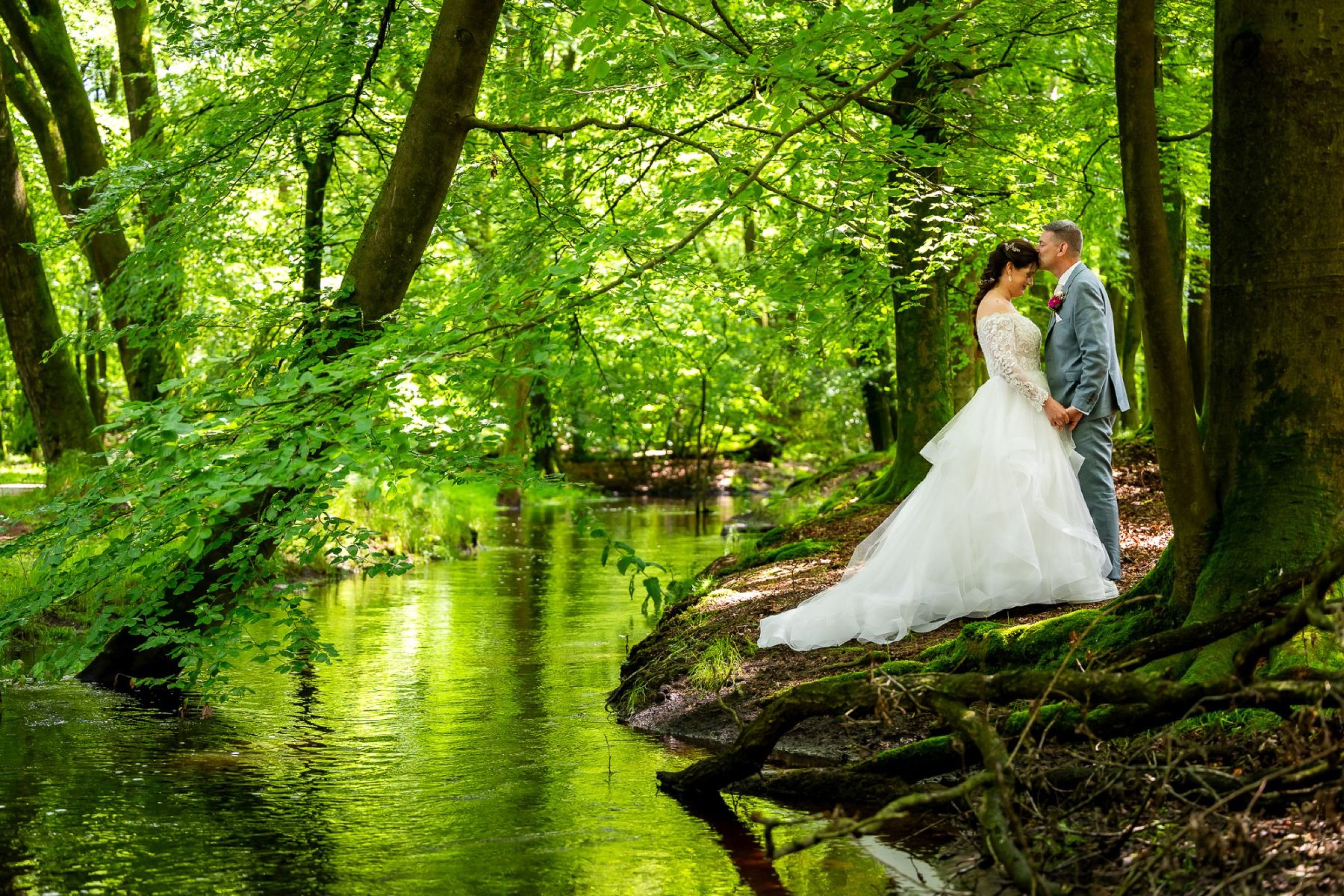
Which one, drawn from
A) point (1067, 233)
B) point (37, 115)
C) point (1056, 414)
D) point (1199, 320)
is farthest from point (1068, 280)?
point (37, 115)

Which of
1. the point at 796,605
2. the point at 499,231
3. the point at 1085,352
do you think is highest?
the point at 499,231

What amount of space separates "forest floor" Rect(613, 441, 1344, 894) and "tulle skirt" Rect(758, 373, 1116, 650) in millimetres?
130

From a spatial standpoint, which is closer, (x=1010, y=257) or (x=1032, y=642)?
(x=1032, y=642)

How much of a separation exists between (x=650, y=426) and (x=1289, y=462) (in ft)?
89.1

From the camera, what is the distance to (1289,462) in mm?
5188

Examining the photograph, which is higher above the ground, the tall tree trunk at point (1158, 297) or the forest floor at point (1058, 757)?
the tall tree trunk at point (1158, 297)

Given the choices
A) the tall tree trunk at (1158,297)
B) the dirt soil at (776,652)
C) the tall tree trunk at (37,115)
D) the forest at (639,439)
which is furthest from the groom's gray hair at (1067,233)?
the tall tree trunk at (37,115)

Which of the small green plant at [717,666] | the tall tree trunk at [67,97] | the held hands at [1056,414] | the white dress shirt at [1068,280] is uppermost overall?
the tall tree trunk at [67,97]

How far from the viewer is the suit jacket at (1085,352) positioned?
734 centimetres

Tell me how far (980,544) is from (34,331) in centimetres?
1194

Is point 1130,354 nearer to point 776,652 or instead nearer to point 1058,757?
point 776,652

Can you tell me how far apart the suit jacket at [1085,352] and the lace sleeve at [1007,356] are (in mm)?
156

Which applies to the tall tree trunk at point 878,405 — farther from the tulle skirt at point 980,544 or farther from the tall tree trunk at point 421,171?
the tulle skirt at point 980,544

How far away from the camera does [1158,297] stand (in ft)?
18.2
